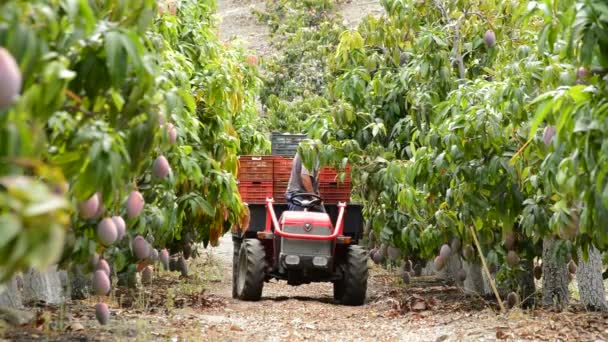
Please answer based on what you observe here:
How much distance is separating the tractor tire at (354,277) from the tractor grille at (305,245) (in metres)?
0.31

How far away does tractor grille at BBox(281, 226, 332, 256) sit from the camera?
940 cm

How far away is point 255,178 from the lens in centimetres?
1059

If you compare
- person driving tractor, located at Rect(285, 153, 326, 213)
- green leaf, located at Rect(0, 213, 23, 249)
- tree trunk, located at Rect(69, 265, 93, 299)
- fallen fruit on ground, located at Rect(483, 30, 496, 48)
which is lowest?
tree trunk, located at Rect(69, 265, 93, 299)

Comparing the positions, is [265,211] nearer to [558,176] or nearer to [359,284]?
[359,284]

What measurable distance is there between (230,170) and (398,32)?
2.83m

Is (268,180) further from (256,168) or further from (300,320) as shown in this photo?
(300,320)

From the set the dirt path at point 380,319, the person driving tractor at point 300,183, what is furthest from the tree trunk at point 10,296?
the person driving tractor at point 300,183

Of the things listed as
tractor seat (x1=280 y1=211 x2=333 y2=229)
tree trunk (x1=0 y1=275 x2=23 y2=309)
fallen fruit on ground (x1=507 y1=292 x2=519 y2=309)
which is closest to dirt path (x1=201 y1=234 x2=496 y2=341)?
fallen fruit on ground (x1=507 y1=292 x2=519 y2=309)

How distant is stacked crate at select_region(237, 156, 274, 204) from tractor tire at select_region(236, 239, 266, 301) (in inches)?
31.6

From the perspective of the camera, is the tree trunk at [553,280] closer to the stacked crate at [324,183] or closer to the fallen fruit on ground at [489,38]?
the fallen fruit on ground at [489,38]

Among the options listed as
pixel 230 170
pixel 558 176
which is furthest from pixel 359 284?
pixel 558 176

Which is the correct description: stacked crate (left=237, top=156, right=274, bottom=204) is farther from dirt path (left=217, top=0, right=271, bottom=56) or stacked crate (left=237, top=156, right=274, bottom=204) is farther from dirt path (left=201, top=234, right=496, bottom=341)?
dirt path (left=217, top=0, right=271, bottom=56)

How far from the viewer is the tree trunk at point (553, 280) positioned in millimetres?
7805

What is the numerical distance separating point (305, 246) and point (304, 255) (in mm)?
103
